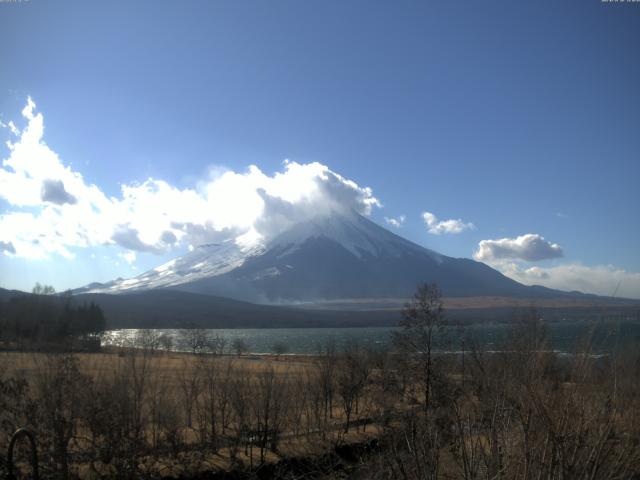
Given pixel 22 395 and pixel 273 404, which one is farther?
pixel 273 404

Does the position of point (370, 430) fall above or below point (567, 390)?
below

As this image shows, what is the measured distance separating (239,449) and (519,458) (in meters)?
21.1

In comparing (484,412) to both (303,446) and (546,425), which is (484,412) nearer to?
(546,425)

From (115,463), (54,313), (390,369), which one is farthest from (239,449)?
(54,313)

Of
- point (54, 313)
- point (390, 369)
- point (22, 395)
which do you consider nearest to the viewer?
point (22, 395)

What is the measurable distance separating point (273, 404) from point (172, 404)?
16.2 feet

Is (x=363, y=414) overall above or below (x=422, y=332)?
below

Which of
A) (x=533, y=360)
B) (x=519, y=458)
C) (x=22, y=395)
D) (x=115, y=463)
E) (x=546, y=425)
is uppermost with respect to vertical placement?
(x=533, y=360)

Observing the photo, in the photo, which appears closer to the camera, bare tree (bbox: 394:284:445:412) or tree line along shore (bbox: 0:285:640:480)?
tree line along shore (bbox: 0:285:640:480)

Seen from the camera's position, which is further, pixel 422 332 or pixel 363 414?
pixel 363 414

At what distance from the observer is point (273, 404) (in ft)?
81.2

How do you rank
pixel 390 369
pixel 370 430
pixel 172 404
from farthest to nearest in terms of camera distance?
pixel 390 369
pixel 370 430
pixel 172 404

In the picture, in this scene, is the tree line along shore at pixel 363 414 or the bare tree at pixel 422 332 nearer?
the tree line along shore at pixel 363 414

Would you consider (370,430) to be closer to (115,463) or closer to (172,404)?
(172,404)
